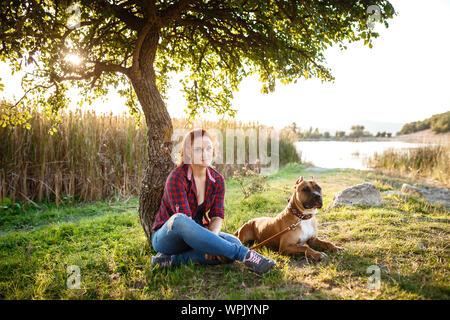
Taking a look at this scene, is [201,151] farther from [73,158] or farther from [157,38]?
[73,158]

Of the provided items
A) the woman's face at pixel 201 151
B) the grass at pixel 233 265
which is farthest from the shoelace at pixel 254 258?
the woman's face at pixel 201 151

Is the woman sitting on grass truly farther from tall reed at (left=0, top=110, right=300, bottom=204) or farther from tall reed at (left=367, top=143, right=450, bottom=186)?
tall reed at (left=367, top=143, right=450, bottom=186)

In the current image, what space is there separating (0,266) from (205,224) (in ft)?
8.23

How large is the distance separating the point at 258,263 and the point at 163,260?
40.4 inches

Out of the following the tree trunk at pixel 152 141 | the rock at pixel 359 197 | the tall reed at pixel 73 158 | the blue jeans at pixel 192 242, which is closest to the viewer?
the blue jeans at pixel 192 242

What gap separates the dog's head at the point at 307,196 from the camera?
9.92ft

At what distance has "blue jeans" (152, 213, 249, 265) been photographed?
2.69 m

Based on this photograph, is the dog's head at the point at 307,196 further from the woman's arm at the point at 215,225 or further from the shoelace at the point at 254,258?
the woman's arm at the point at 215,225

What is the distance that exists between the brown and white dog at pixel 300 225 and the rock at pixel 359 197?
102 inches

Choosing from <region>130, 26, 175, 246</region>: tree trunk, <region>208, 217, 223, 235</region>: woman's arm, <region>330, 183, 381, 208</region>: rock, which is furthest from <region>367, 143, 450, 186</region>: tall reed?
<region>130, 26, 175, 246</region>: tree trunk

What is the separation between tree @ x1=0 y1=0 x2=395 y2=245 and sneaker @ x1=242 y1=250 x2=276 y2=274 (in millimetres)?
1528

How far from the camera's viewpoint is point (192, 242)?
2709 millimetres
